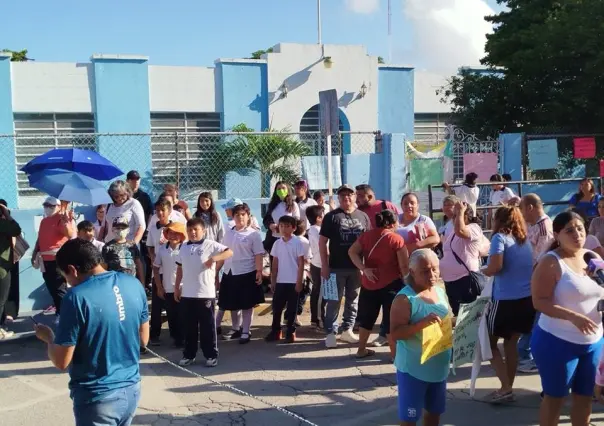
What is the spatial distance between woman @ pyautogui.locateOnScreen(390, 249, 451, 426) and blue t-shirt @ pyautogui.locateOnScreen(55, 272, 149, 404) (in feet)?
5.53

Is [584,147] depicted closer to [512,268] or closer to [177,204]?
[177,204]

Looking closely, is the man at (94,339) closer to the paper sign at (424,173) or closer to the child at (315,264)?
the child at (315,264)

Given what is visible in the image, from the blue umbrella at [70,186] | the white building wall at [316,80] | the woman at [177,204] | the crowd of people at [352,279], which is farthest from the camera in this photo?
the white building wall at [316,80]

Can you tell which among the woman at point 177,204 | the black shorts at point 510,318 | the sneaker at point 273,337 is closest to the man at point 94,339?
the black shorts at point 510,318

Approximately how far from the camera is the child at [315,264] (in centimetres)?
850

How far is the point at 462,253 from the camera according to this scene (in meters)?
7.05

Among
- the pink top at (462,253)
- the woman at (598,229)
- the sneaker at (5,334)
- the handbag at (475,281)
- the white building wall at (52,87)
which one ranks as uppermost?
the white building wall at (52,87)

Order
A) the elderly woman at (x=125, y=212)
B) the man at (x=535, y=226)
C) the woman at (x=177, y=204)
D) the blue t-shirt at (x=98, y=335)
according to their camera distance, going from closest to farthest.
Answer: the blue t-shirt at (x=98, y=335), the man at (x=535, y=226), the elderly woman at (x=125, y=212), the woman at (x=177, y=204)

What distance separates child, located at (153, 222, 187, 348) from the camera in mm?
7820

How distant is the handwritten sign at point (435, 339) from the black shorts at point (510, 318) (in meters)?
1.46

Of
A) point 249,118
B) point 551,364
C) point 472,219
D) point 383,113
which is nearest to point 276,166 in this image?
point 249,118

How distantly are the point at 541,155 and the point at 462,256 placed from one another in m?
7.61

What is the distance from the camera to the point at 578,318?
14.5ft

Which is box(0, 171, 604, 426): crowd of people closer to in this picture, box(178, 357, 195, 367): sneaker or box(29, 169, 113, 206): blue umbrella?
box(178, 357, 195, 367): sneaker
